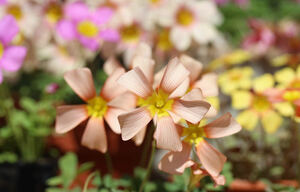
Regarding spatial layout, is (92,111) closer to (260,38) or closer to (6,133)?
(6,133)

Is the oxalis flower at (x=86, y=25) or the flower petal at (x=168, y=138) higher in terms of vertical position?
the oxalis flower at (x=86, y=25)

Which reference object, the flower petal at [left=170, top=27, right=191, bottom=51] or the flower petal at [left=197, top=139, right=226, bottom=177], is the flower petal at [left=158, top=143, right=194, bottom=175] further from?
the flower petal at [left=170, top=27, right=191, bottom=51]

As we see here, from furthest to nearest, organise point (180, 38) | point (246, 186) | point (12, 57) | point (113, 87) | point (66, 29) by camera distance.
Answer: point (180, 38) → point (66, 29) → point (246, 186) → point (12, 57) → point (113, 87)

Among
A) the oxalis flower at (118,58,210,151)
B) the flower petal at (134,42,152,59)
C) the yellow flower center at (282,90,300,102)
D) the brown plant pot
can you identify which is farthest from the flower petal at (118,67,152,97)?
the brown plant pot

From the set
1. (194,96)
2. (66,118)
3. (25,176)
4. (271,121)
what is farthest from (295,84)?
(25,176)

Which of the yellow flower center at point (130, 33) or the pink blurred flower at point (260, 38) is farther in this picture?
the pink blurred flower at point (260, 38)

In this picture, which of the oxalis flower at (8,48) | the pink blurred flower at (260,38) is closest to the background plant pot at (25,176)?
the oxalis flower at (8,48)

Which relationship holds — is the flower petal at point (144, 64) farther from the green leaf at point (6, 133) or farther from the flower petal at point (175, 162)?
the green leaf at point (6, 133)
